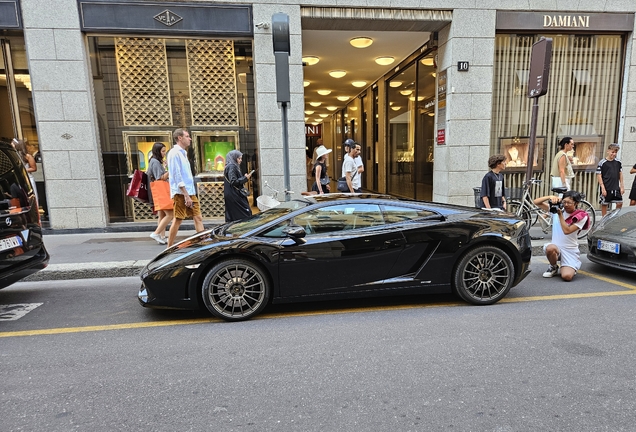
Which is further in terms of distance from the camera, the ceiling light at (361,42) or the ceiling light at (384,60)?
the ceiling light at (384,60)

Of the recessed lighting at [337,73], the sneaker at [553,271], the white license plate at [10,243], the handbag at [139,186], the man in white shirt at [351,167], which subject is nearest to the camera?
the white license plate at [10,243]

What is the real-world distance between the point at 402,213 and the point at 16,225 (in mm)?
4158

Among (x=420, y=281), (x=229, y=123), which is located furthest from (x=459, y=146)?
(x=420, y=281)

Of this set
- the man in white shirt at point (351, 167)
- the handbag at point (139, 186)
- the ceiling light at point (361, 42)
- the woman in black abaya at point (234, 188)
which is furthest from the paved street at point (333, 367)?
the ceiling light at point (361, 42)

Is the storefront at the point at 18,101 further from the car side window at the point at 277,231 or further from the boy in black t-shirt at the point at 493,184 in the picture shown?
the boy in black t-shirt at the point at 493,184

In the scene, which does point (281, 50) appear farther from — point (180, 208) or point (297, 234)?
point (297, 234)

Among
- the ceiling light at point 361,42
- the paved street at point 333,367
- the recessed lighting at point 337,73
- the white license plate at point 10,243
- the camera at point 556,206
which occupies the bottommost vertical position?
the paved street at point 333,367

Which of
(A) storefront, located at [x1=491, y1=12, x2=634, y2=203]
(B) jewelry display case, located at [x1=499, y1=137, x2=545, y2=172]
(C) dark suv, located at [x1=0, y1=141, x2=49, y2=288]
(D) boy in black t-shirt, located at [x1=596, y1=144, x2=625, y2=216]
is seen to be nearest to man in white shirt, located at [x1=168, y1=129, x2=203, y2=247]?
(C) dark suv, located at [x1=0, y1=141, x2=49, y2=288]

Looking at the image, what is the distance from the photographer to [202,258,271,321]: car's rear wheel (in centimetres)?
373

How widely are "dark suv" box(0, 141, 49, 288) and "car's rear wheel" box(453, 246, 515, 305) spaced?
466cm

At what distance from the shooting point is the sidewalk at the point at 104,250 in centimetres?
548

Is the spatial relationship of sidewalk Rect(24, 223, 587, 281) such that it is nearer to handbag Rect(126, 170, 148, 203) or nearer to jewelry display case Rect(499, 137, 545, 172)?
handbag Rect(126, 170, 148, 203)

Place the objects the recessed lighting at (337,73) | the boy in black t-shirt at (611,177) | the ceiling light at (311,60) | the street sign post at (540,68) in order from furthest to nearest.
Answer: the recessed lighting at (337,73) → the ceiling light at (311,60) → the boy in black t-shirt at (611,177) → the street sign post at (540,68)

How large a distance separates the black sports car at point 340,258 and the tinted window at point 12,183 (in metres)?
Result: 1.72
